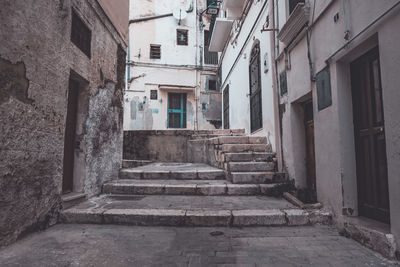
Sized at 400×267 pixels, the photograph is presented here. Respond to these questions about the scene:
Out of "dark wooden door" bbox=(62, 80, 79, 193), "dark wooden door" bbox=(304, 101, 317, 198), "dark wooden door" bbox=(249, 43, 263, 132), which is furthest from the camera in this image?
"dark wooden door" bbox=(249, 43, 263, 132)

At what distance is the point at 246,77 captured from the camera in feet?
25.9

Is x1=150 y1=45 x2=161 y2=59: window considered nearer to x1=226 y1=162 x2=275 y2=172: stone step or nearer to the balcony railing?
the balcony railing

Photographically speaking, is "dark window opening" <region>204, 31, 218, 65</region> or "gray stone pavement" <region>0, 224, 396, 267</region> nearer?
"gray stone pavement" <region>0, 224, 396, 267</region>

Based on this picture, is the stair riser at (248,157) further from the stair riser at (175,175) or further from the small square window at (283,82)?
the small square window at (283,82)

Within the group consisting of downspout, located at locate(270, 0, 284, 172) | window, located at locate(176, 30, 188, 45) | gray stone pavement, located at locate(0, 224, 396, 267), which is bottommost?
gray stone pavement, located at locate(0, 224, 396, 267)

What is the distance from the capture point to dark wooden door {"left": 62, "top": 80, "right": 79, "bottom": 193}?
147 inches

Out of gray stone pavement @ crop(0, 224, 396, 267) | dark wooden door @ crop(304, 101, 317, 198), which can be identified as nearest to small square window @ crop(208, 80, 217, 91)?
dark wooden door @ crop(304, 101, 317, 198)

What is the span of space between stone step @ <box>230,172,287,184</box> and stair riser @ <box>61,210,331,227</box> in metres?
1.46

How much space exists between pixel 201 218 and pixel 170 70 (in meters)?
12.2

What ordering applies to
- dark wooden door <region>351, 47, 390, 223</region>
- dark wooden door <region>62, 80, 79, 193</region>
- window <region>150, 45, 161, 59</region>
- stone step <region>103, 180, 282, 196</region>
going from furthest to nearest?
window <region>150, 45, 161, 59</region>
stone step <region>103, 180, 282, 196</region>
dark wooden door <region>62, 80, 79, 193</region>
dark wooden door <region>351, 47, 390, 223</region>

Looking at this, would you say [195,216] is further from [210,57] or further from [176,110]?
[210,57]

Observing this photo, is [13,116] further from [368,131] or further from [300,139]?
[300,139]

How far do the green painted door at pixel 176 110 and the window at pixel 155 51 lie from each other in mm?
2392

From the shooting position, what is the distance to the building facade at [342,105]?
2.25 metres
